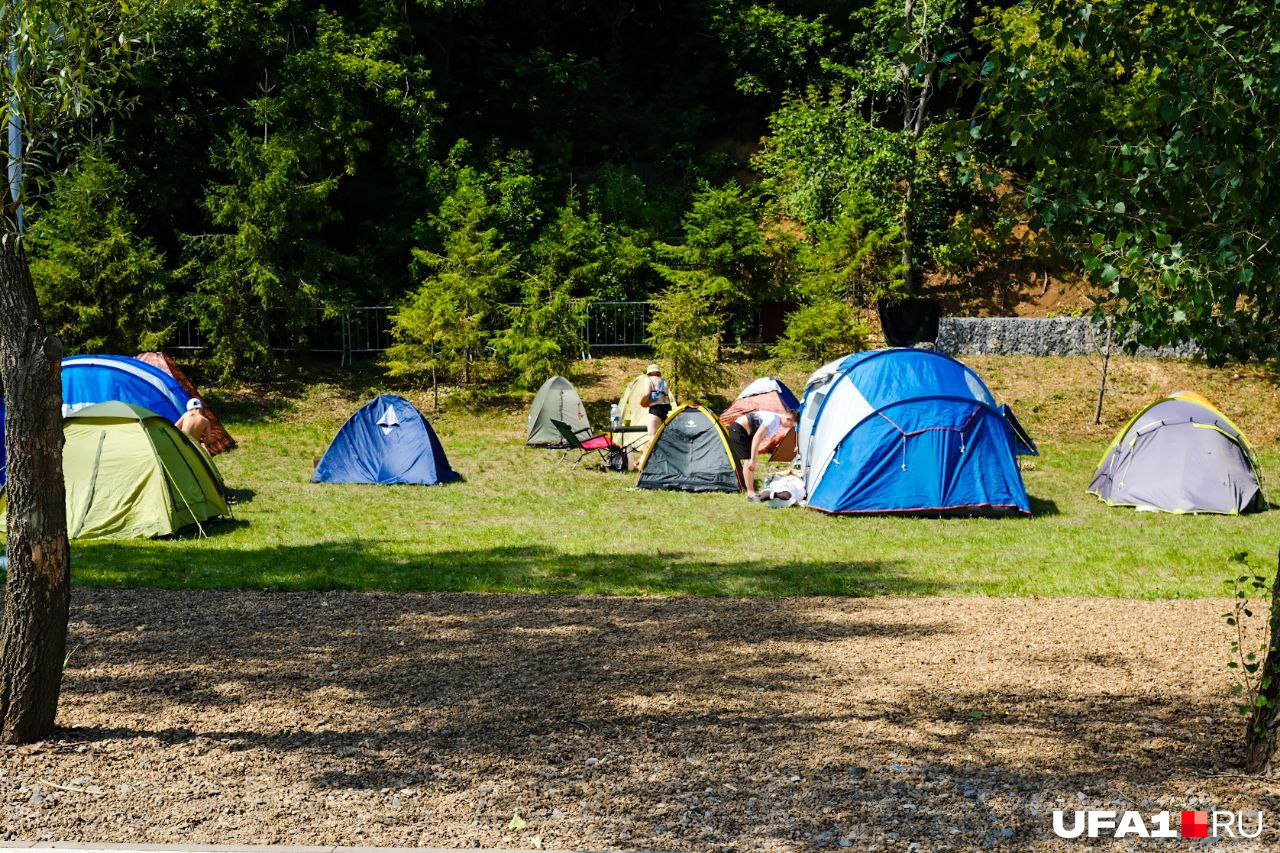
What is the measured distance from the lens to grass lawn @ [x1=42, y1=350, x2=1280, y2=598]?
10086 mm

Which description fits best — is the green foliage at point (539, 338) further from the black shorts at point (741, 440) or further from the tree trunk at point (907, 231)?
the tree trunk at point (907, 231)

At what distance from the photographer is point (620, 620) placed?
28.5 ft

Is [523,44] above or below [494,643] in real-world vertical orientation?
above

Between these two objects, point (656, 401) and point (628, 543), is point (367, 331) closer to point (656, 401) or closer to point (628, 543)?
point (656, 401)

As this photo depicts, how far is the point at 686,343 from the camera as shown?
2195 centimetres

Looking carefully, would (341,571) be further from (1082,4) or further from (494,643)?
A: (1082,4)

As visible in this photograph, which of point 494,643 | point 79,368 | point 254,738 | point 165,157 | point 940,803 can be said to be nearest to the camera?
point 940,803

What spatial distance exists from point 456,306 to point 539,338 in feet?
5.58

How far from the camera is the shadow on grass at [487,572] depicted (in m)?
9.88

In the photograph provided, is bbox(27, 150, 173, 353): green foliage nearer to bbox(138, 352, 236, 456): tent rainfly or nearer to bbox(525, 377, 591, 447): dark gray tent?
bbox(138, 352, 236, 456): tent rainfly

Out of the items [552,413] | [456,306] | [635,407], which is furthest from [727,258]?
[552,413]

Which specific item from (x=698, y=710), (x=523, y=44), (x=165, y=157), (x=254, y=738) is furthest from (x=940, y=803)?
(x=523, y=44)

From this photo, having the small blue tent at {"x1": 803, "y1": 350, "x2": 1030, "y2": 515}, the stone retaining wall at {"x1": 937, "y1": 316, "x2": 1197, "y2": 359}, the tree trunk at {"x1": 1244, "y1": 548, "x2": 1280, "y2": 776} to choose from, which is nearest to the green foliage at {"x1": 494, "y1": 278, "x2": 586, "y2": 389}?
the stone retaining wall at {"x1": 937, "y1": 316, "x2": 1197, "y2": 359}

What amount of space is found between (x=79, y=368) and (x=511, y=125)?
59.4 feet
